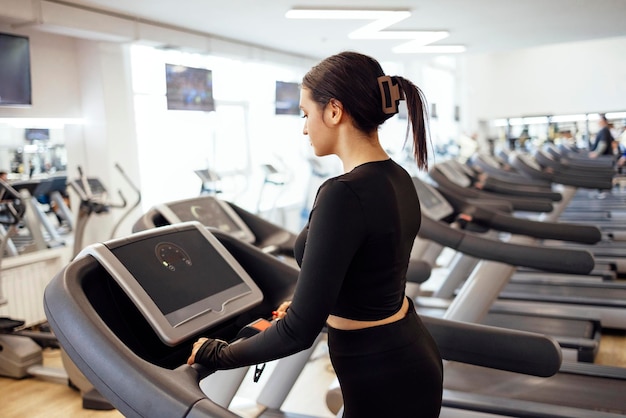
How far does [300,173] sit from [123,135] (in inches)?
149

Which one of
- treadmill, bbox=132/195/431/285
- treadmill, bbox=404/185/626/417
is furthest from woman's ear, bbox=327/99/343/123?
treadmill, bbox=404/185/626/417

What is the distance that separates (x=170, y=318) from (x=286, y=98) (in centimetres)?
679

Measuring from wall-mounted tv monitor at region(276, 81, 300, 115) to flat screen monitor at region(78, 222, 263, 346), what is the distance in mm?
6209

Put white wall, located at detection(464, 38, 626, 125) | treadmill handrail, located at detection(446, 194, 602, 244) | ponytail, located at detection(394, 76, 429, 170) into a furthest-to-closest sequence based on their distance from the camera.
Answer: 1. white wall, located at detection(464, 38, 626, 125)
2. treadmill handrail, located at detection(446, 194, 602, 244)
3. ponytail, located at detection(394, 76, 429, 170)

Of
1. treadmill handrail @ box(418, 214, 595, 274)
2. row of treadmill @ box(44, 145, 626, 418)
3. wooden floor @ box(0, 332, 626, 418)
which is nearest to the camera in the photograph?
row of treadmill @ box(44, 145, 626, 418)

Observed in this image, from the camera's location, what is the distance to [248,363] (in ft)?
4.12

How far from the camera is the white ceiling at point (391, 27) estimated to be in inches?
209

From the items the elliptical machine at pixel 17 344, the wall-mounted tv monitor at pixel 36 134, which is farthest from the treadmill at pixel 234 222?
the wall-mounted tv monitor at pixel 36 134

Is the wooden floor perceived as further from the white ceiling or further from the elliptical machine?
the white ceiling

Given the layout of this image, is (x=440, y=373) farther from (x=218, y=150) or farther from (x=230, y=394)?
(x=218, y=150)

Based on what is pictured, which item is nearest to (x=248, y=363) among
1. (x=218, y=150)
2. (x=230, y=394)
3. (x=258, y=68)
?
(x=230, y=394)

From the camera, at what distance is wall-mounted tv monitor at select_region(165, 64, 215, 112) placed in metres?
6.13

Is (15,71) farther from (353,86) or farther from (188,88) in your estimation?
(353,86)

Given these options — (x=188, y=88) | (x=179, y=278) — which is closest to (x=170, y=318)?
(x=179, y=278)
